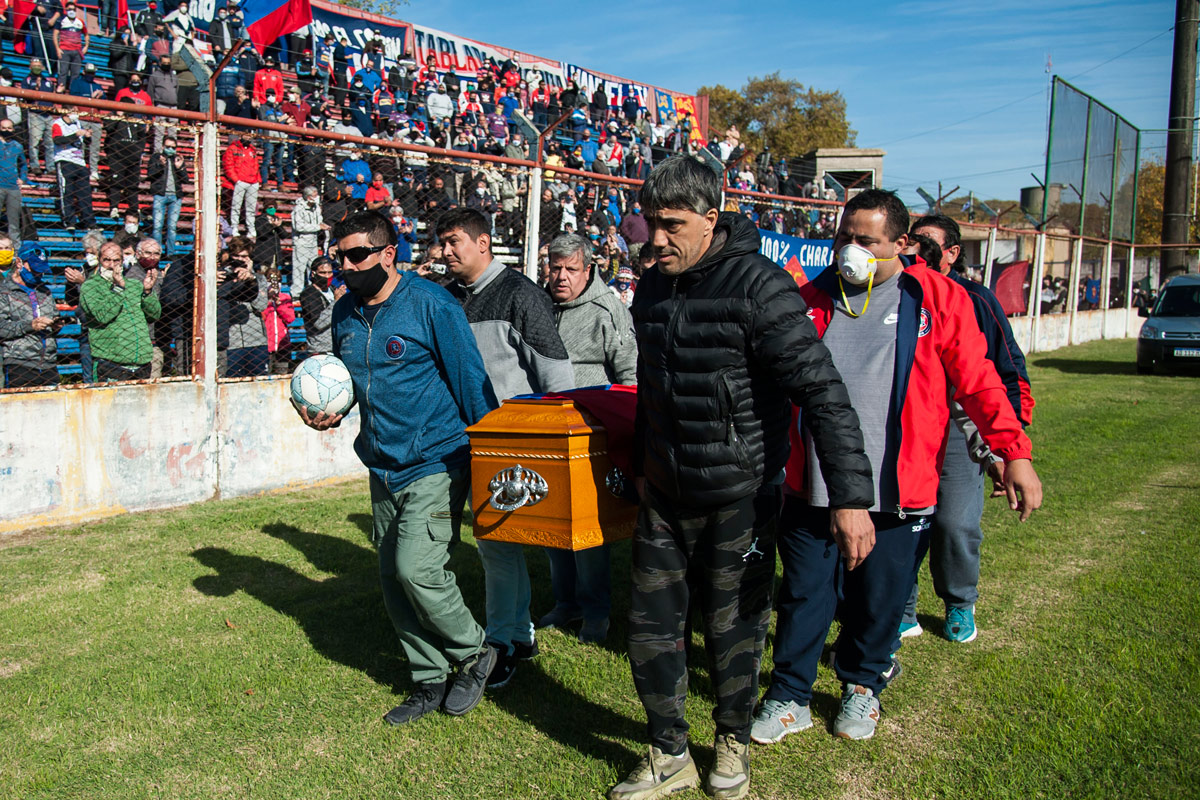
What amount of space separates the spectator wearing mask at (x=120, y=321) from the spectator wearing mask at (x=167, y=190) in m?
2.35

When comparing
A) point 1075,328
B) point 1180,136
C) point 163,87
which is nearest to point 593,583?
point 163,87

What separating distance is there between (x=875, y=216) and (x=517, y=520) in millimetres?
1832

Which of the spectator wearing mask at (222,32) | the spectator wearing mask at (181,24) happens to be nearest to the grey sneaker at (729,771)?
the spectator wearing mask at (181,24)

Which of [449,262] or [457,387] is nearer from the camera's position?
[457,387]

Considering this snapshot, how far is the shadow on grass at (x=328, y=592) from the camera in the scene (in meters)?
4.47

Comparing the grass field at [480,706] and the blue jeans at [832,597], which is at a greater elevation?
the blue jeans at [832,597]

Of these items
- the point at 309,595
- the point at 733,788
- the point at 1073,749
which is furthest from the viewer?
the point at 309,595

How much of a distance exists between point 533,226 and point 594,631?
5221 mm

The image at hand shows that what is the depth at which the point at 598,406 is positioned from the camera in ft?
11.4

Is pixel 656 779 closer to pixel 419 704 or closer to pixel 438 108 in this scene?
pixel 419 704

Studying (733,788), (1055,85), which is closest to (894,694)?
(733,788)

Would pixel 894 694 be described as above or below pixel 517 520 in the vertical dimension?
below

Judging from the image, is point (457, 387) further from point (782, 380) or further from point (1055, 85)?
point (1055, 85)

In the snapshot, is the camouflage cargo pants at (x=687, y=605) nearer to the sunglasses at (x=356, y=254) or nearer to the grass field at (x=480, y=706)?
the grass field at (x=480, y=706)
